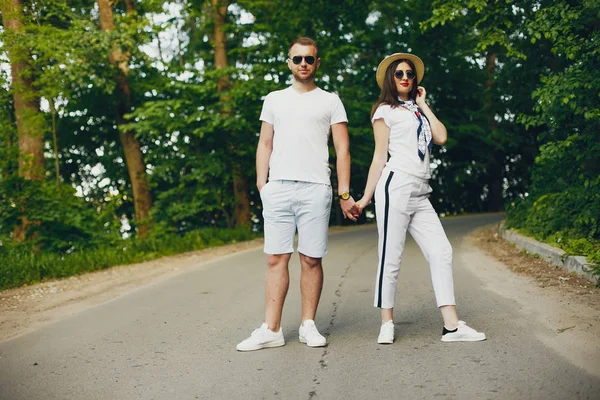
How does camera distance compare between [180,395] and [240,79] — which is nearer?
[180,395]

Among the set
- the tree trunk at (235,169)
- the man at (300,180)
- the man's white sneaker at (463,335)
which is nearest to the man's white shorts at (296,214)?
the man at (300,180)

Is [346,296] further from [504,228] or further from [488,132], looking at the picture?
[488,132]

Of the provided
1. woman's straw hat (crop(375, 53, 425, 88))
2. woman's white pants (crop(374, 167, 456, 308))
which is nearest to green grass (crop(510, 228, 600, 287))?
woman's white pants (crop(374, 167, 456, 308))

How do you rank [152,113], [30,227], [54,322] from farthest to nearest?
[152,113], [30,227], [54,322]

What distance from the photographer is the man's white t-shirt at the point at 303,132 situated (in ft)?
15.7

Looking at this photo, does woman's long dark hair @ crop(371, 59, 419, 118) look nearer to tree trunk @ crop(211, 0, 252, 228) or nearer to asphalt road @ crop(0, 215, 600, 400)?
asphalt road @ crop(0, 215, 600, 400)

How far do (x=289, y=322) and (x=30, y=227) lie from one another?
27.1 feet

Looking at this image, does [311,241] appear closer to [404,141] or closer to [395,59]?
[404,141]

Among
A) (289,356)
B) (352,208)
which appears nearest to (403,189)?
(352,208)

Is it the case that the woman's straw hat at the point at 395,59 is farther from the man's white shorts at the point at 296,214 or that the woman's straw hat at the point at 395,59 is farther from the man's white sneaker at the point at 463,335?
the man's white sneaker at the point at 463,335

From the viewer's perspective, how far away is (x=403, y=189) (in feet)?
15.8

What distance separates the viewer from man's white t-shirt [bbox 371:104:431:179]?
4.84 meters

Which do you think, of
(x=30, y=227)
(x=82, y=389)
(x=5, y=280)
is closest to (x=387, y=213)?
(x=82, y=389)

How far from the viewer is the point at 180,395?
12.8ft
